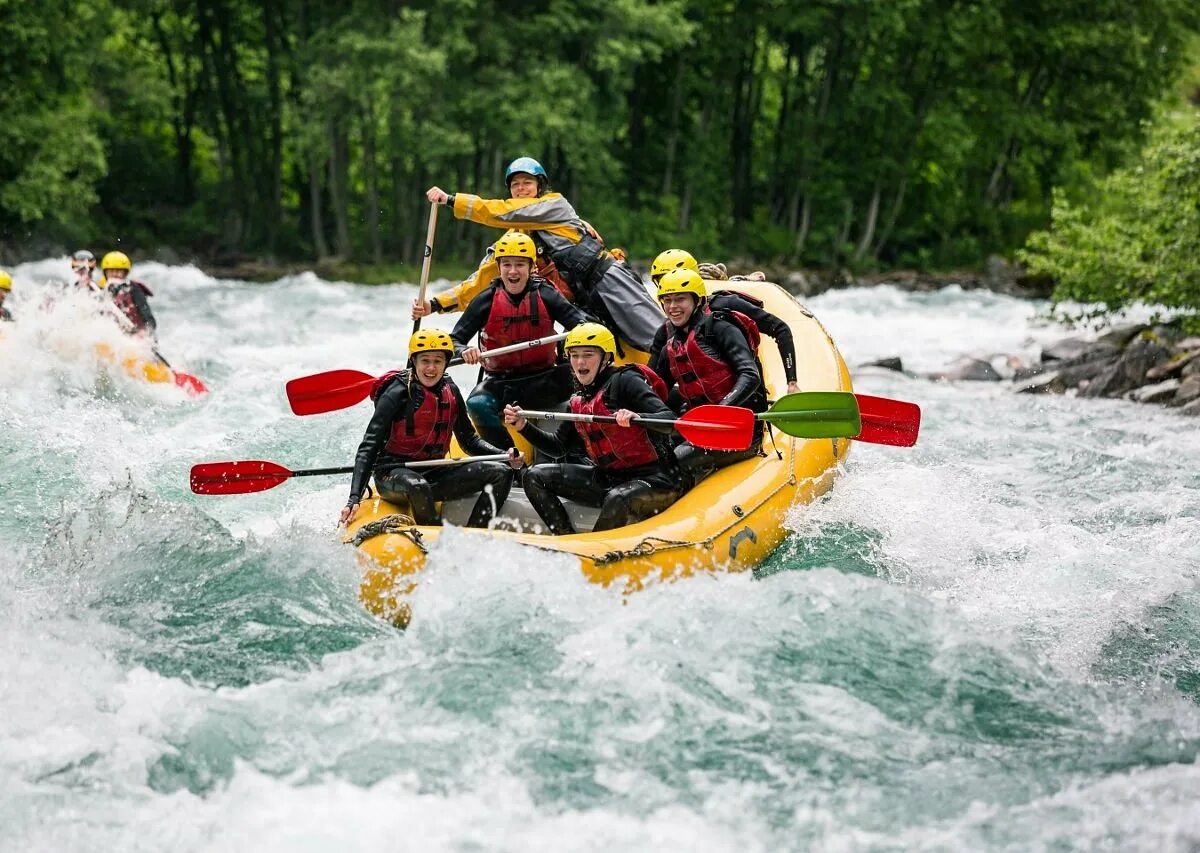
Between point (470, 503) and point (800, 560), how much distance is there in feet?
5.14

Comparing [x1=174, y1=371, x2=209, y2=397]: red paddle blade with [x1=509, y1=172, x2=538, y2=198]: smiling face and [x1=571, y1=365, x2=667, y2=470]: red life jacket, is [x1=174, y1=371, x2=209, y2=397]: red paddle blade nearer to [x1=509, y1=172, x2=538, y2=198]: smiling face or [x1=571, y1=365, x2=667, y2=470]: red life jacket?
[x1=509, y1=172, x2=538, y2=198]: smiling face

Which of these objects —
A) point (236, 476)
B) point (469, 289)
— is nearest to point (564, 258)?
point (469, 289)

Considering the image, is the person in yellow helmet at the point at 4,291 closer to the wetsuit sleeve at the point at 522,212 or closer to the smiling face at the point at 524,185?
the wetsuit sleeve at the point at 522,212

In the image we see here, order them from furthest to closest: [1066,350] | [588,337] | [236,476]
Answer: [1066,350]
[236,476]
[588,337]

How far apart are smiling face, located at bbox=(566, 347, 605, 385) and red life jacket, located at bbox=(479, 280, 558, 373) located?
2.47ft

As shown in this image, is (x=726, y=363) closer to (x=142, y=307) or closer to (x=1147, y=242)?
(x=142, y=307)

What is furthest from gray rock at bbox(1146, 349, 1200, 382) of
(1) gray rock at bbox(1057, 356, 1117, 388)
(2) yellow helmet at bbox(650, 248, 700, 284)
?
(2) yellow helmet at bbox(650, 248, 700, 284)

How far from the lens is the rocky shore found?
1153cm

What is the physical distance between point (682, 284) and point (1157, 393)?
6.71m

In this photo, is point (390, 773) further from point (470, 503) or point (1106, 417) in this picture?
point (1106, 417)

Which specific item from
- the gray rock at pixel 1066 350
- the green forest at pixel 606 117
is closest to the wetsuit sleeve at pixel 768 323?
the gray rock at pixel 1066 350

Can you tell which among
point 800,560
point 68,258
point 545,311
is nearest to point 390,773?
point 800,560

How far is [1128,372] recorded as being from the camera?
1212 cm

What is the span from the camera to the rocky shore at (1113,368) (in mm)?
11531
